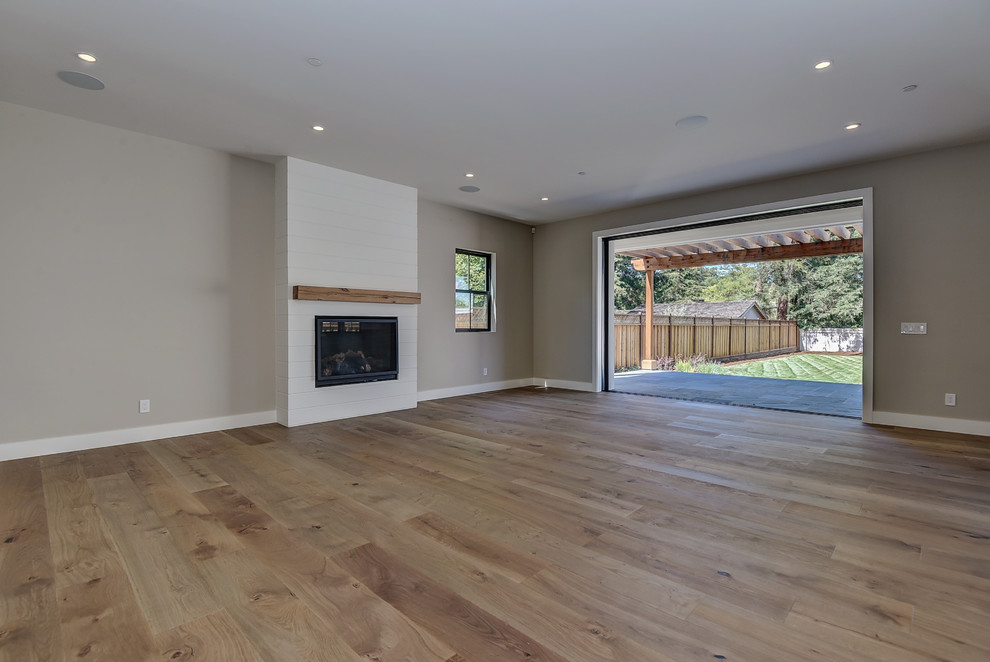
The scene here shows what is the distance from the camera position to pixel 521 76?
3246 millimetres

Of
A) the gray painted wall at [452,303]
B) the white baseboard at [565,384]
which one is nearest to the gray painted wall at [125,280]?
the gray painted wall at [452,303]

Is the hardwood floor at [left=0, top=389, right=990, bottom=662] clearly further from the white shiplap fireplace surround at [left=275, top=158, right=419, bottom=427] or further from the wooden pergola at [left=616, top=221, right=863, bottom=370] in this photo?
the wooden pergola at [left=616, top=221, right=863, bottom=370]

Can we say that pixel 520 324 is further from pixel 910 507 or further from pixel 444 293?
pixel 910 507

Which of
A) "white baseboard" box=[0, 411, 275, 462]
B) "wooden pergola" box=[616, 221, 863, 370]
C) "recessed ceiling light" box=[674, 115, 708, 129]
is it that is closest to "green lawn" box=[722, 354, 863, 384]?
"wooden pergola" box=[616, 221, 863, 370]

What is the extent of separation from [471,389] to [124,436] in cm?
404

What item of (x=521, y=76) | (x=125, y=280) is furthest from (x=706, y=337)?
(x=125, y=280)

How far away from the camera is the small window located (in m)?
6.95

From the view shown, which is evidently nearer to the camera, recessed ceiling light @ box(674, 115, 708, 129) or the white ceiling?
the white ceiling

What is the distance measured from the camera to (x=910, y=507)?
2627 mm

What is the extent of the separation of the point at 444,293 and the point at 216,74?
3841mm

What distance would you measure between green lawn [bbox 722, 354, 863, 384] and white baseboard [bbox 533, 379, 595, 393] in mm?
4503

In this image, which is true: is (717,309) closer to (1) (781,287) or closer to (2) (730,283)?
(1) (781,287)

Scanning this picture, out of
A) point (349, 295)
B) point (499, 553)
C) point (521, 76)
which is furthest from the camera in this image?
point (349, 295)

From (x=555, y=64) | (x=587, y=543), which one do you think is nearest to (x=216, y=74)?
(x=555, y=64)
